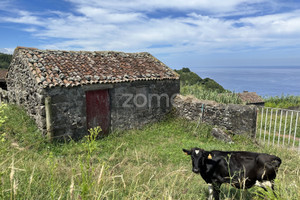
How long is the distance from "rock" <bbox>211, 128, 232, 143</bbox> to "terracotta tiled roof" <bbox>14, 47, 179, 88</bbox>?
4.17 metres

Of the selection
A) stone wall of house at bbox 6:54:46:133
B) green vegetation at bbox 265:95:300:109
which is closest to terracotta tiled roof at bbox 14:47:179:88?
stone wall of house at bbox 6:54:46:133

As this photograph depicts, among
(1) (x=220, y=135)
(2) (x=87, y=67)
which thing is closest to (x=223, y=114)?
(1) (x=220, y=135)

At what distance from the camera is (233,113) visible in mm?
9539

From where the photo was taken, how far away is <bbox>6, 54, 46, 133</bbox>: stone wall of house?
8102mm

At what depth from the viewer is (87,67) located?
33.0 ft

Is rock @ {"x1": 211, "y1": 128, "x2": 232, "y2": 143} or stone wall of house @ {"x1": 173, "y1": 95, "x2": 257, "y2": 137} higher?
stone wall of house @ {"x1": 173, "y1": 95, "x2": 257, "y2": 137}

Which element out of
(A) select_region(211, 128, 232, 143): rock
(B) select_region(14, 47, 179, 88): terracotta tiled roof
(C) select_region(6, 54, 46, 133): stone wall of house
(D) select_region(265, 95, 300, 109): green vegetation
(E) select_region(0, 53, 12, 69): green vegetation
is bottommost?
(D) select_region(265, 95, 300, 109): green vegetation

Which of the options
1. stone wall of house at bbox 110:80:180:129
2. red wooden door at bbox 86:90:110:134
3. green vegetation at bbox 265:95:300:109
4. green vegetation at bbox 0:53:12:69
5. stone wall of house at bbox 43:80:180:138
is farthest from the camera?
green vegetation at bbox 0:53:12:69

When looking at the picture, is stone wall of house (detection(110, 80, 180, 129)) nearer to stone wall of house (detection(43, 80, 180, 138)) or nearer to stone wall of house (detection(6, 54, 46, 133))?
stone wall of house (detection(43, 80, 180, 138))

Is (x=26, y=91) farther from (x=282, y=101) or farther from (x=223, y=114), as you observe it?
(x=282, y=101)

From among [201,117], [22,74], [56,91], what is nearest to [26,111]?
[22,74]

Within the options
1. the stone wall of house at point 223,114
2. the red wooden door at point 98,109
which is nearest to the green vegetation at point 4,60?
the red wooden door at point 98,109

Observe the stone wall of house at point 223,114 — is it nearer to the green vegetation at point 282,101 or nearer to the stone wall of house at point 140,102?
the stone wall of house at point 140,102

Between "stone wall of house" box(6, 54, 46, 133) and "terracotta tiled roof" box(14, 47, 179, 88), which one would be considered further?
"terracotta tiled roof" box(14, 47, 179, 88)
